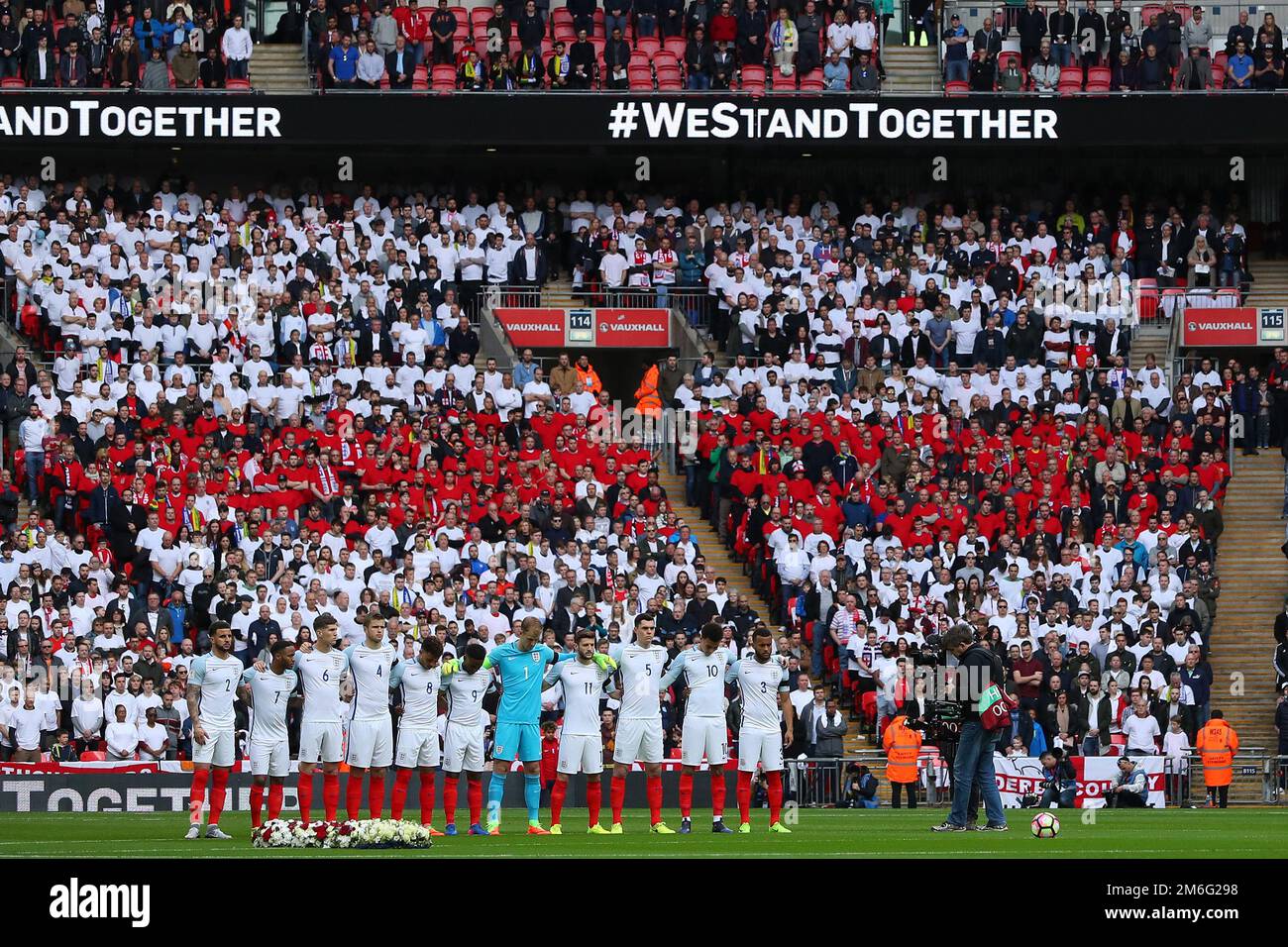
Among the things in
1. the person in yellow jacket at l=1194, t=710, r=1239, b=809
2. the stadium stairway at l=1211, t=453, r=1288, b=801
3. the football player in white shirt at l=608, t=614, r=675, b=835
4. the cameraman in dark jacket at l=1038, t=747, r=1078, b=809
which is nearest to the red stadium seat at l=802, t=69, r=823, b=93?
the stadium stairway at l=1211, t=453, r=1288, b=801

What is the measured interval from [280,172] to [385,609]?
47.7 feet

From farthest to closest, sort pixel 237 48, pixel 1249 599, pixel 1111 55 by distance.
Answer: pixel 1111 55
pixel 237 48
pixel 1249 599

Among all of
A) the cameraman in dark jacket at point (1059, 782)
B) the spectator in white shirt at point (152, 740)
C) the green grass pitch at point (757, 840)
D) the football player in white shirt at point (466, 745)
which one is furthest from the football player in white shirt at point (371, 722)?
the cameraman in dark jacket at point (1059, 782)

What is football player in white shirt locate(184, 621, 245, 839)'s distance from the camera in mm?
19656

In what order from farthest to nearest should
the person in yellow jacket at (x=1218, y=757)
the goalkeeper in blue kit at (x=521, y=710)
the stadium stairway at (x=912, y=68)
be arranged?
the stadium stairway at (x=912, y=68), the person in yellow jacket at (x=1218, y=757), the goalkeeper in blue kit at (x=521, y=710)

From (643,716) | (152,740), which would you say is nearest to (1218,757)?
(643,716)

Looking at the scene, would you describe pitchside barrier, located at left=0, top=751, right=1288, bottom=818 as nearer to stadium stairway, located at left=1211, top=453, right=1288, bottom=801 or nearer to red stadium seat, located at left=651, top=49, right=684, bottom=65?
stadium stairway, located at left=1211, top=453, right=1288, bottom=801

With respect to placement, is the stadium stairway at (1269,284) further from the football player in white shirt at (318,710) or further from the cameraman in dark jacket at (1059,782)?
the football player in white shirt at (318,710)

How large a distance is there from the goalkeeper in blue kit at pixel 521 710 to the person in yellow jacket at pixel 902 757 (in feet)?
24.9

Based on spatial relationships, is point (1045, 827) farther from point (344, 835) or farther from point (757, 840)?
point (344, 835)

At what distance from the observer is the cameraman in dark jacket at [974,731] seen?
19.7 meters

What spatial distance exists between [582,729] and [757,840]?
6.53 ft

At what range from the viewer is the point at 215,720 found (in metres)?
19.7

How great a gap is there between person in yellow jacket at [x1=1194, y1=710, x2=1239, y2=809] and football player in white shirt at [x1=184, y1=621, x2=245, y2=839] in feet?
43.7
